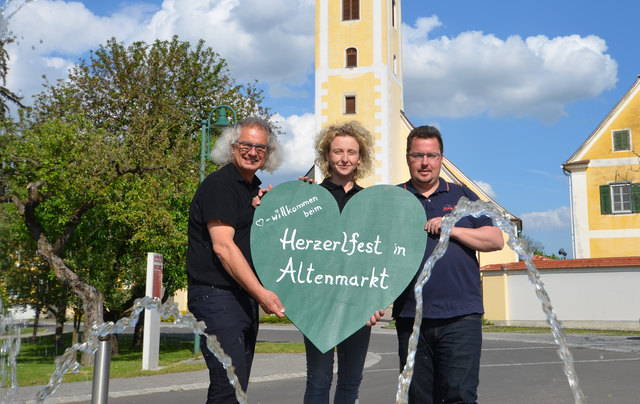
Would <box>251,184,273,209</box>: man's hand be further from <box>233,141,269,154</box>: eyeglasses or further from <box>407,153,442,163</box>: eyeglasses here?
<box>407,153,442,163</box>: eyeglasses

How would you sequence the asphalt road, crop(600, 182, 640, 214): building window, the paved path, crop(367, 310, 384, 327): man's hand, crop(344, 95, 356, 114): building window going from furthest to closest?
crop(344, 95, 356, 114): building window, crop(600, 182, 640, 214): building window, the paved path, the asphalt road, crop(367, 310, 384, 327): man's hand

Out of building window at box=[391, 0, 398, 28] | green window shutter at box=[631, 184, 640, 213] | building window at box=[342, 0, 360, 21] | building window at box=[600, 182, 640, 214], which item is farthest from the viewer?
building window at box=[391, 0, 398, 28]

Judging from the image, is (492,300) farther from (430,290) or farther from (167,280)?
(430,290)

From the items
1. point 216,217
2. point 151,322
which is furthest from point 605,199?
point 216,217

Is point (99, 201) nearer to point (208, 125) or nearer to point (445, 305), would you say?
point (208, 125)

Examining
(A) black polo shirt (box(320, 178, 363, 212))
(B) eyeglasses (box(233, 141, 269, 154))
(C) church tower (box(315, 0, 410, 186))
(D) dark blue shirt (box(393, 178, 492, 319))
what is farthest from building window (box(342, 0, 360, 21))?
(D) dark blue shirt (box(393, 178, 492, 319))

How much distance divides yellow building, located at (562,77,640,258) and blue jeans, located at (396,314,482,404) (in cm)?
3107

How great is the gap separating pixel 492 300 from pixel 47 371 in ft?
65.2

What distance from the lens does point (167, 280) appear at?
59.8ft

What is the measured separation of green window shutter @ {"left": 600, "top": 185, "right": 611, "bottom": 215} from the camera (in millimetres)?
32062

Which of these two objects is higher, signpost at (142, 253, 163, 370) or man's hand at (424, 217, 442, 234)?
man's hand at (424, 217, 442, 234)

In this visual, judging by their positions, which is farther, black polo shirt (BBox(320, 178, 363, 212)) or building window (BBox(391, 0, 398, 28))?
building window (BBox(391, 0, 398, 28))

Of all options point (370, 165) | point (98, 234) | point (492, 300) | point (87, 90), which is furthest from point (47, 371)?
point (492, 300)

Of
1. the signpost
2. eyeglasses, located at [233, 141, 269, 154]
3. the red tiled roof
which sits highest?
eyeglasses, located at [233, 141, 269, 154]
